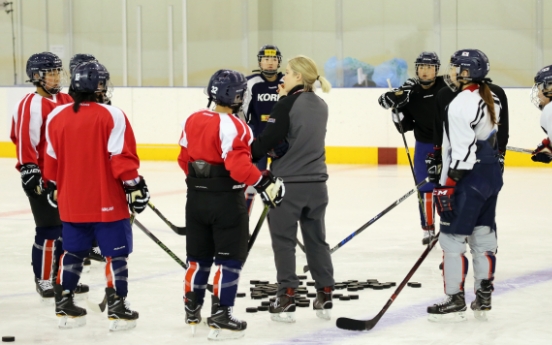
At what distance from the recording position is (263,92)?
6281 millimetres

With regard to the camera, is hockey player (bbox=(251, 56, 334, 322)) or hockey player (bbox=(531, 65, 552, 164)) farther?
hockey player (bbox=(531, 65, 552, 164))

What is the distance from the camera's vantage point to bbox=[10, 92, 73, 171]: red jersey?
462 cm

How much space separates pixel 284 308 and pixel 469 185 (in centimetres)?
100

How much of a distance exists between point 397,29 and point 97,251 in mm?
7883

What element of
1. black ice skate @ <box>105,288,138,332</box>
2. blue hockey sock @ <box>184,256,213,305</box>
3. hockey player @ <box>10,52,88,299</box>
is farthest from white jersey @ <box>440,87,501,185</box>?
hockey player @ <box>10,52,88,299</box>

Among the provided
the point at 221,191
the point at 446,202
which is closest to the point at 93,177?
the point at 221,191

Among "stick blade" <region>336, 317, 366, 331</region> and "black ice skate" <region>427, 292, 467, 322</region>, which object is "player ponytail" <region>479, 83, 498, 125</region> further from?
"stick blade" <region>336, 317, 366, 331</region>

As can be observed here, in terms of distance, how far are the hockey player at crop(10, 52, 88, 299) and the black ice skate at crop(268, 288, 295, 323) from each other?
1154 millimetres

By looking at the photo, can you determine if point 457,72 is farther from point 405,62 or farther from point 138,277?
point 405,62

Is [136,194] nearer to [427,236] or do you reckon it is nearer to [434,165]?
[434,165]

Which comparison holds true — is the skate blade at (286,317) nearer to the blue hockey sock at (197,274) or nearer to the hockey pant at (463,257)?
the blue hockey sock at (197,274)

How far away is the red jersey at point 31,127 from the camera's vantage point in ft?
15.1

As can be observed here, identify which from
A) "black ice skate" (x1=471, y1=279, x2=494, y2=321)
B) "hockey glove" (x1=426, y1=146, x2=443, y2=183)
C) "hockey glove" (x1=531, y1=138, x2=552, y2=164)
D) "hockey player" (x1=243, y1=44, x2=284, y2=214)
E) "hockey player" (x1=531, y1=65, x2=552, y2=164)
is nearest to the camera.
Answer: "black ice skate" (x1=471, y1=279, x2=494, y2=321)

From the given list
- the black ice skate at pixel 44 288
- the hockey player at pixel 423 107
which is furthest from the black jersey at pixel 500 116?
the black ice skate at pixel 44 288
